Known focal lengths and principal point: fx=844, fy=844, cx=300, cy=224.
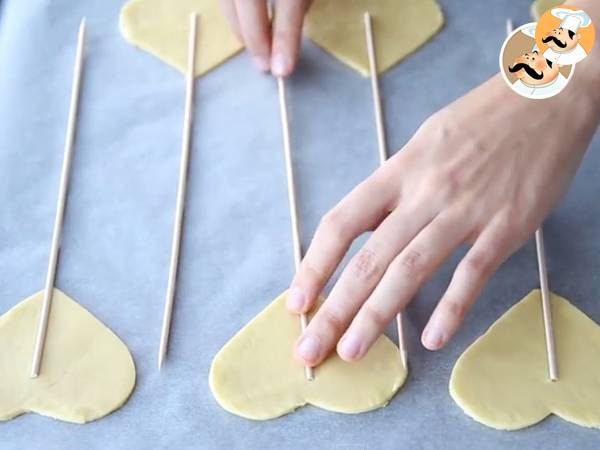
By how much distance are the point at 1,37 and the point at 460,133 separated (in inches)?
23.6

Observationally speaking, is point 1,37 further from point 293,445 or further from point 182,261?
point 293,445

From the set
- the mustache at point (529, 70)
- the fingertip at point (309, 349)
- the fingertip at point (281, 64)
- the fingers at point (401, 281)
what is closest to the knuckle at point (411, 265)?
the fingers at point (401, 281)

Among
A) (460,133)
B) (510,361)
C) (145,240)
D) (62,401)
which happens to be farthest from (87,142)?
(510,361)

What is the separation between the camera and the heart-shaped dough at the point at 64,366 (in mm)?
797

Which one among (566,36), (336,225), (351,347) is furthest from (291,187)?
(566,36)

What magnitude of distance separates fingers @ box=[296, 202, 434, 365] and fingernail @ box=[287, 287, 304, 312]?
24 mm

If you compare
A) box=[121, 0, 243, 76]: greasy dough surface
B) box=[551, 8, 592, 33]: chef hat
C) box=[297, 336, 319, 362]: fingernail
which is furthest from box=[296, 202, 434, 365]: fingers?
box=[121, 0, 243, 76]: greasy dough surface

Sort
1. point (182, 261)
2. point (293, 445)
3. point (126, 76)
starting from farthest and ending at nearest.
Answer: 1. point (126, 76)
2. point (182, 261)
3. point (293, 445)

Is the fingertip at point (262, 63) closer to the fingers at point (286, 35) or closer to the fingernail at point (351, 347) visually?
the fingers at point (286, 35)

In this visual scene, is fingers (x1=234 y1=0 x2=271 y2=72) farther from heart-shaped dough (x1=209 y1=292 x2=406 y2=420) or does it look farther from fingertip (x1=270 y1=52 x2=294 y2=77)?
heart-shaped dough (x1=209 y1=292 x2=406 y2=420)

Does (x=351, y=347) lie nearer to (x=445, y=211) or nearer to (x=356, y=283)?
(x=356, y=283)

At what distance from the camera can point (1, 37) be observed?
107 centimetres

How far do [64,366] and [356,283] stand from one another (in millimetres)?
294

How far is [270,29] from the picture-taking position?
1.02 meters
